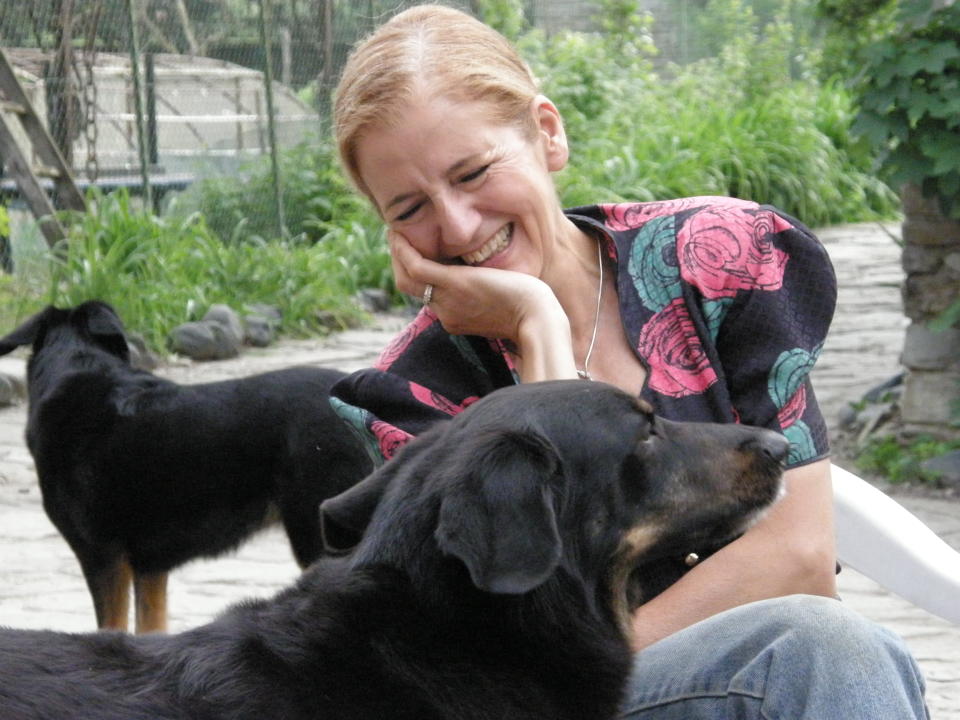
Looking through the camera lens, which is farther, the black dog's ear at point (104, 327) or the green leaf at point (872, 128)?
the green leaf at point (872, 128)

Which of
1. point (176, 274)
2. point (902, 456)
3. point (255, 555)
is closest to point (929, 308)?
point (902, 456)

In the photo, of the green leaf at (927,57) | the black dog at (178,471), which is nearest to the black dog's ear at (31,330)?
the black dog at (178,471)

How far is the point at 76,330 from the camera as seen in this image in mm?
5188

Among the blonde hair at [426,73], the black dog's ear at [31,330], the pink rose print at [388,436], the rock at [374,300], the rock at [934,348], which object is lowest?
the rock at [374,300]

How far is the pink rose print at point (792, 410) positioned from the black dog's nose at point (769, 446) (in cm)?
12

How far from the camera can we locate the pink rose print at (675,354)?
9.00 feet

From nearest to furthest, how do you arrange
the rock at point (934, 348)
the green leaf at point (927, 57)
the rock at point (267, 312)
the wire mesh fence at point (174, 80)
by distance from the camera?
the green leaf at point (927, 57)
the rock at point (934, 348)
the rock at point (267, 312)
the wire mesh fence at point (174, 80)

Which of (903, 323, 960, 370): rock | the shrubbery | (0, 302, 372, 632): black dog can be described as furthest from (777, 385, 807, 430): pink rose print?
(903, 323, 960, 370): rock

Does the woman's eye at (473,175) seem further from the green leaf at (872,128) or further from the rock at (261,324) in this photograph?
the rock at (261,324)

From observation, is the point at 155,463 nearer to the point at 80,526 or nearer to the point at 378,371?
the point at 80,526

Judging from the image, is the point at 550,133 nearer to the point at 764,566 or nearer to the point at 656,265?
the point at 656,265

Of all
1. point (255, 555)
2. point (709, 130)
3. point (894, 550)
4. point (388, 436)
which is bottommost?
point (709, 130)

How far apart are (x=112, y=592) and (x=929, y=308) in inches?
167

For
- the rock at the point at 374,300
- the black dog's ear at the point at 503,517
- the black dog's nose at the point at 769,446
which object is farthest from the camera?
the rock at the point at 374,300
